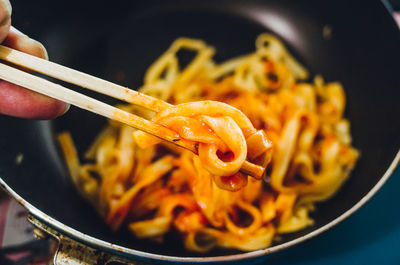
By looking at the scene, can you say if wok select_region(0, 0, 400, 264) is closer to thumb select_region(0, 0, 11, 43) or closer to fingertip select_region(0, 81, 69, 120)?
fingertip select_region(0, 81, 69, 120)

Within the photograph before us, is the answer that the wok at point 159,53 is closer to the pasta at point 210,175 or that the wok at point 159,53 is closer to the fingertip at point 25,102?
the pasta at point 210,175

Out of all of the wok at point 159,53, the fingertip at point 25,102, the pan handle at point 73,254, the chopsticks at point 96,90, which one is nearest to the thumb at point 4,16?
the chopsticks at point 96,90

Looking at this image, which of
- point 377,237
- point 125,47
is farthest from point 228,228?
point 125,47

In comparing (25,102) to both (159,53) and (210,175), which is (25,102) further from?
(159,53)

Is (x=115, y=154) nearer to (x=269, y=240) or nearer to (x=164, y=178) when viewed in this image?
(x=164, y=178)

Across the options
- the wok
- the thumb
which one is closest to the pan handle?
the wok

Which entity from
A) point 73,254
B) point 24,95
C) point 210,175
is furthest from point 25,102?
point 210,175
